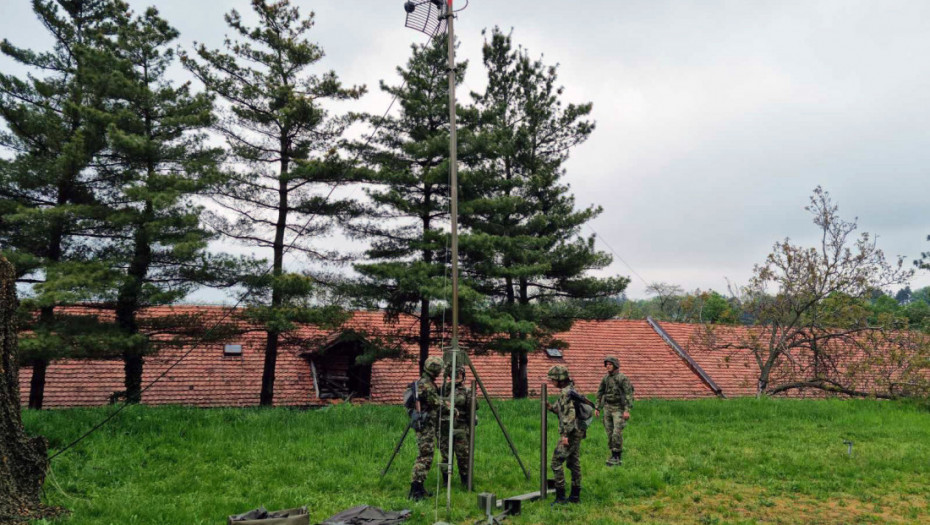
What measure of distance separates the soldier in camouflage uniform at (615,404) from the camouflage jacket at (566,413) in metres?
2.55

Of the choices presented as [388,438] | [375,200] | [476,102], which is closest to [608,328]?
[476,102]

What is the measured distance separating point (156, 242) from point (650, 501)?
13126 millimetres

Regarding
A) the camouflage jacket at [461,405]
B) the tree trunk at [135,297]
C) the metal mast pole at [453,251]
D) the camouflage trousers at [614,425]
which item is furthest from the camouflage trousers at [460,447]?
the tree trunk at [135,297]

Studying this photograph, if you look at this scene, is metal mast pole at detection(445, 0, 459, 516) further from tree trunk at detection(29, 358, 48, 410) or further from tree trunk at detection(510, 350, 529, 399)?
tree trunk at detection(510, 350, 529, 399)

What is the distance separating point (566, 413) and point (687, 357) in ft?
80.2

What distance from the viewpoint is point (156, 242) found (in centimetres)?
1583

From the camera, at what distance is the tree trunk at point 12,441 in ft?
24.5

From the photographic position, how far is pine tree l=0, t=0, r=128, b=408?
14.2 meters

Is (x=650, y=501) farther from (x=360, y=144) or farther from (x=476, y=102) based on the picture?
(x=476, y=102)

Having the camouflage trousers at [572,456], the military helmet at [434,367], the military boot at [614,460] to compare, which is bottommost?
the military boot at [614,460]

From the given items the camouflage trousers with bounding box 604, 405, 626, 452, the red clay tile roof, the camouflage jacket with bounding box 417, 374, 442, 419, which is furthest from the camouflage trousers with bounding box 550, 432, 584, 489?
the red clay tile roof

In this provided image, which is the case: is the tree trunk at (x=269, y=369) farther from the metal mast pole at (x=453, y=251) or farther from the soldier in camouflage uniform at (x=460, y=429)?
the metal mast pole at (x=453, y=251)

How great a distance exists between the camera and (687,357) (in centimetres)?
3175

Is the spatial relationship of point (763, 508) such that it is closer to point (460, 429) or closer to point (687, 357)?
point (460, 429)
